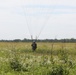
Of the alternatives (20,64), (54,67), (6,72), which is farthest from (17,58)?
(54,67)

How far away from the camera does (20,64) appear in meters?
18.9

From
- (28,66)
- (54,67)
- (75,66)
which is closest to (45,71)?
(54,67)

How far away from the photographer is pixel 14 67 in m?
18.8

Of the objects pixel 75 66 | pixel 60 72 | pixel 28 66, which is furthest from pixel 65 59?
pixel 60 72

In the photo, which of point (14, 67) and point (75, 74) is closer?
point (75, 74)

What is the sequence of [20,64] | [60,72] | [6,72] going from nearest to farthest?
[60,72] < [6,72] < [20,64]

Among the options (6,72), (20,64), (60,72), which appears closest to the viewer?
(60,72)

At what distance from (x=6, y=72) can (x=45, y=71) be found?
2.25 m

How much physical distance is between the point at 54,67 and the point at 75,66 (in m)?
3.66

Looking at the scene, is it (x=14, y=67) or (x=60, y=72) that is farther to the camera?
(x=14, y=67)

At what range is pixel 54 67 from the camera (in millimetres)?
16438

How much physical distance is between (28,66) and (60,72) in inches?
128

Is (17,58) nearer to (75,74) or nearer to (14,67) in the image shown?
(14,67)

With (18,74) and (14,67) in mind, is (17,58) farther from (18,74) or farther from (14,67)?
(18,74)
